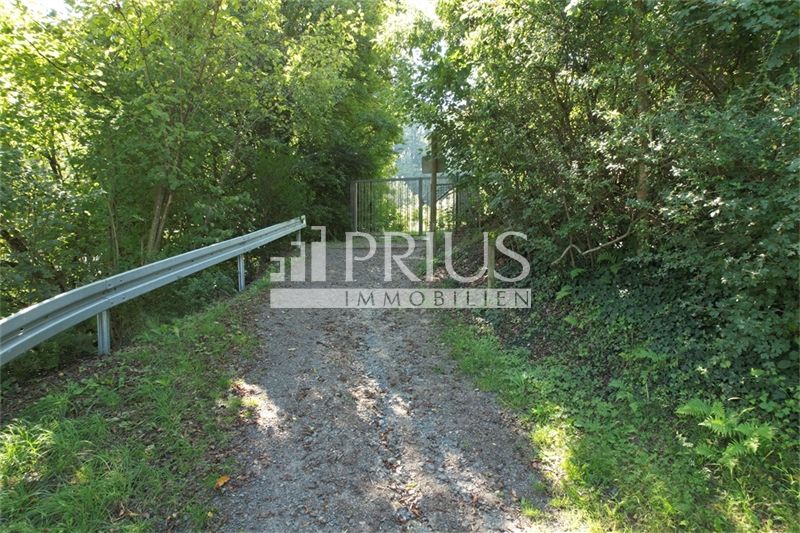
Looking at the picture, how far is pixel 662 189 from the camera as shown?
4.50 metres

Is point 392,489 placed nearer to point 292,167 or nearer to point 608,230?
point 608,230

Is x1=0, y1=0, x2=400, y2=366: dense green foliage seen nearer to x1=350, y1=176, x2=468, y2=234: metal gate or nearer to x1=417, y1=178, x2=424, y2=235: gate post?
x1=417, y1=178, x2=424, y2=235: gate post

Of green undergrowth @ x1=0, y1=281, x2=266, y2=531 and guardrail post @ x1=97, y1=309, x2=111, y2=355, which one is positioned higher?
guardrail post @ x1=97, y1=309, x2=111, y2=355

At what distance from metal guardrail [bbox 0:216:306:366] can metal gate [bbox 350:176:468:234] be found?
8.47 meters

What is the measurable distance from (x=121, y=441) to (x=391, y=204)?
12.4 m

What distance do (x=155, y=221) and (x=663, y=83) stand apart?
7103mm

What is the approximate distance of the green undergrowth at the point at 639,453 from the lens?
2.86 m

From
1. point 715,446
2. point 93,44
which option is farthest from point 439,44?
point 715,446

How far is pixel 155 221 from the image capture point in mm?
6996

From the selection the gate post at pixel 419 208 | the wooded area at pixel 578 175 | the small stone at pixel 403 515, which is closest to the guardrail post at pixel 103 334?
the wooded area at pixel 578 175

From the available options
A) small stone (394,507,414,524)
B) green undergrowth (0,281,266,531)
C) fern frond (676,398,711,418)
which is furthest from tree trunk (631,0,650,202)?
green undergrowth (0,281,266,531)

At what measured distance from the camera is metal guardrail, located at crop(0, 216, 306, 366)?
127 inches

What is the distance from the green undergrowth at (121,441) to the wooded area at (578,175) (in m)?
1.23

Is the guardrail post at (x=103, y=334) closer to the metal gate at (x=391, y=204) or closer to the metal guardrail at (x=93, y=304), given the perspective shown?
the metal guardrail at (x=93, y=304)
